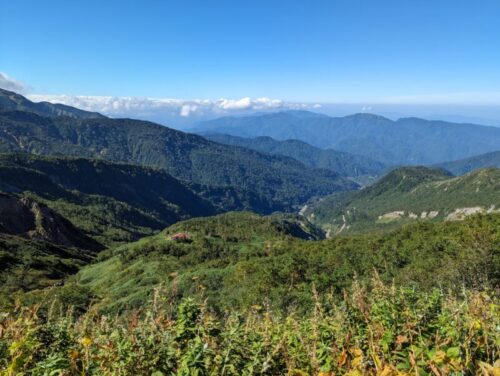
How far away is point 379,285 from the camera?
877 cm

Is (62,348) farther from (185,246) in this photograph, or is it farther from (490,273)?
(185,246)

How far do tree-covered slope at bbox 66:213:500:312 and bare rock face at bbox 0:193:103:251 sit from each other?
36.9m

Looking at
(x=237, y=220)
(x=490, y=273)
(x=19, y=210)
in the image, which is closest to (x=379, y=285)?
(x=490, y=273)

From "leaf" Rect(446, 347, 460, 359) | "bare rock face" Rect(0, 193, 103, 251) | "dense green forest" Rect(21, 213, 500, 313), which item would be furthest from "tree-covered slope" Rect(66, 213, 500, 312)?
"bare rock face" Rect(0, 193, 103, 251)

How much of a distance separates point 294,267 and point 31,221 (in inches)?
4759

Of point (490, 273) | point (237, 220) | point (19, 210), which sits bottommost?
point (237, 220)

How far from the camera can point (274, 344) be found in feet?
23.3

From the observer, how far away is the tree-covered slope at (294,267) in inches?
1887

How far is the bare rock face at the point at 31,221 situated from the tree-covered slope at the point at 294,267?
121 feet

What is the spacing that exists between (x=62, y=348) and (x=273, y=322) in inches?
182

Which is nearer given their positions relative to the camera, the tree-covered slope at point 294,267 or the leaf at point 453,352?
the leaf at point 453,352

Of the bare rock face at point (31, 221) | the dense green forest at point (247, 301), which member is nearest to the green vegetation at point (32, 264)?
the dense green forest at point (247, 301)

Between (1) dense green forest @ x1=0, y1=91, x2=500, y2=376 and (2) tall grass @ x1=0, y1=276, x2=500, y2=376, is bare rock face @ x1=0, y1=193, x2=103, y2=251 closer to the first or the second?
(1) dense green forest @ x1=0, y1=91, x2=500, y2=376

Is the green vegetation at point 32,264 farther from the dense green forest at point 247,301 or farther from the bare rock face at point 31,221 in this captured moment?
the bare rock face at point 31,221
